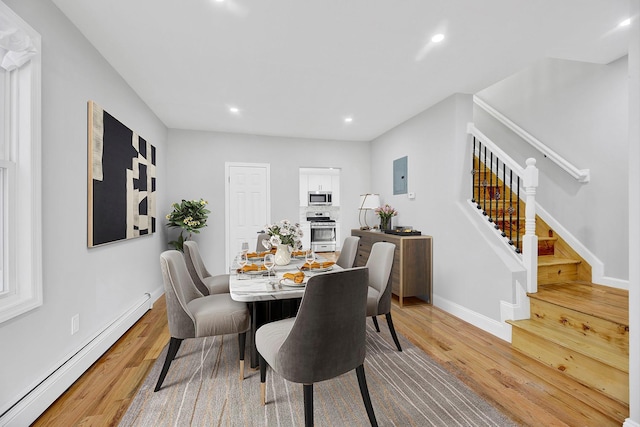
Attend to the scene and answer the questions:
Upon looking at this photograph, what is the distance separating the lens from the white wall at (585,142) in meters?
2.77

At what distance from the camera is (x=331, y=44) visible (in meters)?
2.43

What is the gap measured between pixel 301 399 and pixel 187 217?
329 centimetres

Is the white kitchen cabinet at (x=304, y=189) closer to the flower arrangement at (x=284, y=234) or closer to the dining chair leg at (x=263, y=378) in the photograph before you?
the flower arrangement at (x=284, y=234)

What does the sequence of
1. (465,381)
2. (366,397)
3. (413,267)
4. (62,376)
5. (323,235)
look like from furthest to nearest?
(323,235) → (413,267) → (465,381) → (62,376) → (366,397)

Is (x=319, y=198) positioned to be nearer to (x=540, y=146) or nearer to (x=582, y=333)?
(x=540, y=146)

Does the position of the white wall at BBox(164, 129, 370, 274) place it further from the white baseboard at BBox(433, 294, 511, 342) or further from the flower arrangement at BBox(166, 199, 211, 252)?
the white baseboard at BBox(433, 294, 511, 342)

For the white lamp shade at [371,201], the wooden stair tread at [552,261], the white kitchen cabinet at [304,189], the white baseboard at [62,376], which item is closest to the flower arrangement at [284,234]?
the white baseboard at [62,376]

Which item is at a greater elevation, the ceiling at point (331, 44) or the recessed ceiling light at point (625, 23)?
the recessed ceiling light at point (625, 23)

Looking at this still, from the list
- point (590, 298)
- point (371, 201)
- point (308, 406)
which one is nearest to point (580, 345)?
point (590, 298)

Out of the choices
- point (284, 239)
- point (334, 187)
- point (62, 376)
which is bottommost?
point (62, 376)

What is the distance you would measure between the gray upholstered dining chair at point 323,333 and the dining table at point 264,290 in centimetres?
33

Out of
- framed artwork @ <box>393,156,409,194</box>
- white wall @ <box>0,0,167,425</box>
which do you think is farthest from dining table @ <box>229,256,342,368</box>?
framed artwork @ <box>393,156,409,194</box>

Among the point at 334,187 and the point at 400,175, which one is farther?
the point at 334,187

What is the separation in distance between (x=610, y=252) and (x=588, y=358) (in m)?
1.43
